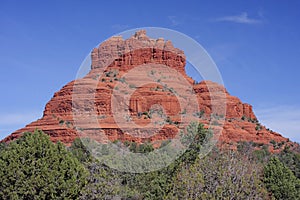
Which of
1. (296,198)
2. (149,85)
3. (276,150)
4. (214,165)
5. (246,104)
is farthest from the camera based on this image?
(246,104)

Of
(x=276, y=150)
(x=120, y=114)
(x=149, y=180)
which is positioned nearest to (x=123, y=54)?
(x=120, y=114)

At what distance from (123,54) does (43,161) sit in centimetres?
10580

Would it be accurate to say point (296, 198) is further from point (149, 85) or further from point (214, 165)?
point (149, 85)

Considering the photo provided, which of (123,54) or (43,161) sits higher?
(123,54)

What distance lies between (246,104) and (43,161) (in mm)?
103414

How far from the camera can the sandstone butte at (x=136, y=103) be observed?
9368 centimetres

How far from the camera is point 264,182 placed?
37156 millimetres

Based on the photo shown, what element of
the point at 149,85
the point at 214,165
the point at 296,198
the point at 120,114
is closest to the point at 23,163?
the point at 214,165

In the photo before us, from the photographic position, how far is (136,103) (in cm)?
10719

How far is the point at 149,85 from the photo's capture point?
119 meters

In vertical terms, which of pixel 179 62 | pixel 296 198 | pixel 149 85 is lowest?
pixel 296 198

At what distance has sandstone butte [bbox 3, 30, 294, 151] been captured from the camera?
9368 cm

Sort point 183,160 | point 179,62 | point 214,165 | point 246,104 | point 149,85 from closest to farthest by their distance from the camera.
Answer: point 214,165 < point 183,160 < point 149,85 < point 246,104 < point 179,62

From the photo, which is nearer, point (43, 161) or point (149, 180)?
point (43, 161)
